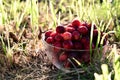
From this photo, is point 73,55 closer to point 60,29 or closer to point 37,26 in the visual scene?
point 60,29

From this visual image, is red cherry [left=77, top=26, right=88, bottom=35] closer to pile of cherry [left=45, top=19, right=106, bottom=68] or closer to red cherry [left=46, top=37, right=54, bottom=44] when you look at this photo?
pile of cherry [left=45, top=19, right=106, bottom=68]

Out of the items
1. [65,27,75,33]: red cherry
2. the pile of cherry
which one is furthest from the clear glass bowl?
[65,27,75,33]: red cherry

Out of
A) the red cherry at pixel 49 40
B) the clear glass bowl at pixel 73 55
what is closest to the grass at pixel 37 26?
the clear glass bowl at pixel 73 55

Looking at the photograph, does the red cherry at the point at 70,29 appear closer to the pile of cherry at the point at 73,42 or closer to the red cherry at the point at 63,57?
the pile of cherry at the point at 73,42

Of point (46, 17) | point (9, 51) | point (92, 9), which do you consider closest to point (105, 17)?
point (92, 9)

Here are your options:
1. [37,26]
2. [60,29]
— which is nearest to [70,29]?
[60,29]

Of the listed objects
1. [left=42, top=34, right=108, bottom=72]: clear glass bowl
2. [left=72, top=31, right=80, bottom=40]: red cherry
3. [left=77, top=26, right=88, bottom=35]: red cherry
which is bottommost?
[left=42, top=34, right=108, bottom=72]: clear glass bowl

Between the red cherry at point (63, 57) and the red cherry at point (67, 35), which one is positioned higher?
the red cherry at point (67, 35)
